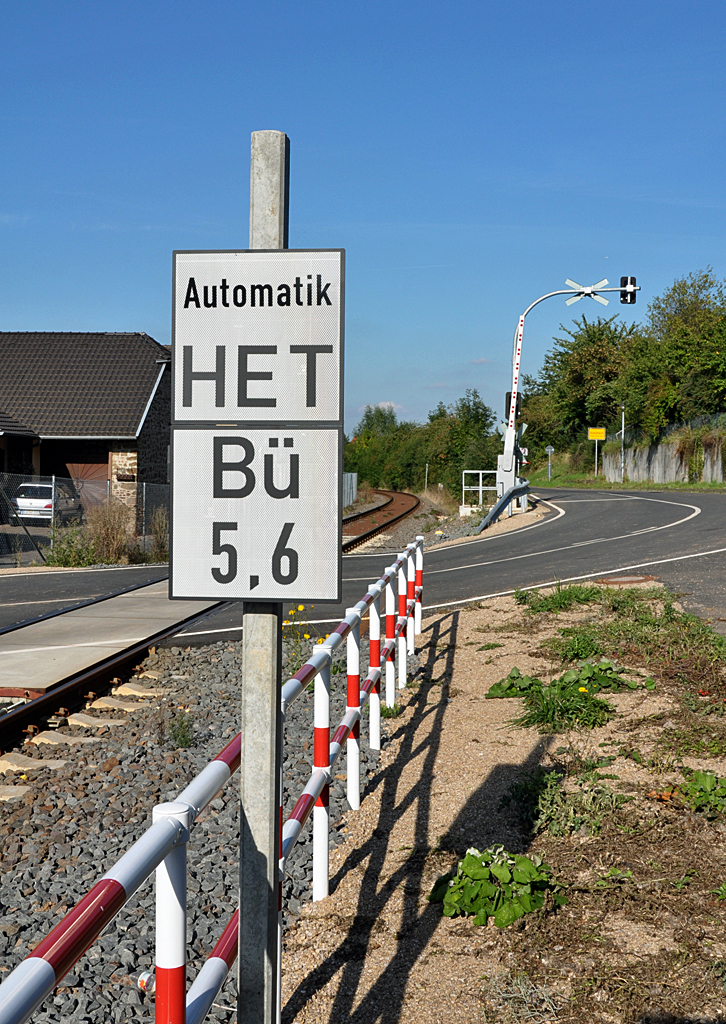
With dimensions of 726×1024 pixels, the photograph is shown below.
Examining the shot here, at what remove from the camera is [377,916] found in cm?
441

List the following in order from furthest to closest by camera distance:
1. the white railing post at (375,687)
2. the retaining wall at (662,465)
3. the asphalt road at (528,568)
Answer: the retaining wall at (662,465) < the asphalt road at (528,568) < the white railing post at (375,687)

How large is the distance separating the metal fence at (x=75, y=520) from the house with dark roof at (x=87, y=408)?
6.22 feet

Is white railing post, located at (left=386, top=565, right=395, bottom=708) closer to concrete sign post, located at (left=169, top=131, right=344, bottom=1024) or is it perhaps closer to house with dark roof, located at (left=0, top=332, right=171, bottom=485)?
concrete sign post, located at (left=169, top=131, right=344, bottom=1024)

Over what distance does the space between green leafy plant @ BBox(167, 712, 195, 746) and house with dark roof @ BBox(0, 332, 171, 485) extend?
82.6 ft

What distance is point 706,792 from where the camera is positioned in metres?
5.43

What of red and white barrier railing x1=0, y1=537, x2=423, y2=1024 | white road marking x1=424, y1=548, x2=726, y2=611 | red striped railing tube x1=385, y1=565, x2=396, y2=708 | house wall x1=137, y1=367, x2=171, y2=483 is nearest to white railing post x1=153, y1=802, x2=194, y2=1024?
red and white barrier railing x1=0, y1=537, x2=423, y2=1024

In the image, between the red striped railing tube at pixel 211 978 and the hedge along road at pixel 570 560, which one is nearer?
the red striped railing tube at pixel 211 978

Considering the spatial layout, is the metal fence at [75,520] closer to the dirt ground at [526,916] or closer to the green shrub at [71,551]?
the green shrub at [71,551]

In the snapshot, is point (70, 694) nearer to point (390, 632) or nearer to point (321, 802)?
point (390, 632)

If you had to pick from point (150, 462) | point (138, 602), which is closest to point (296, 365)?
point (138, 602)

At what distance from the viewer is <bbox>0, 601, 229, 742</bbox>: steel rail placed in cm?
771

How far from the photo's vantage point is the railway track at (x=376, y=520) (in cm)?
2800

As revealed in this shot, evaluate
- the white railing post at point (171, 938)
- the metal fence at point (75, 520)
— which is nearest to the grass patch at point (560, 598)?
the metal fence at point (75, 520)

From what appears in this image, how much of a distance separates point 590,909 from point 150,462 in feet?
105
